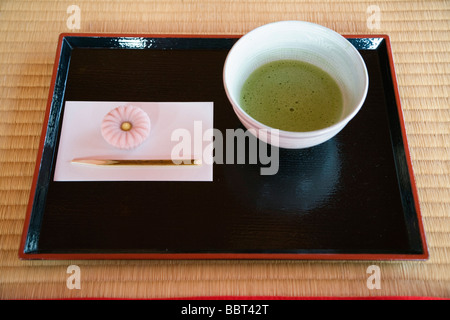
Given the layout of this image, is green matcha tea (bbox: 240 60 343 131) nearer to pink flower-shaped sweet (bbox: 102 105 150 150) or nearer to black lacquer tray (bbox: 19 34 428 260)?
black lacquer tray (bbox: 19 34 428 260)

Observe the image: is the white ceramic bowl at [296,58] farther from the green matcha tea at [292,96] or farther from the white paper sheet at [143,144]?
the white paper sheet at [143,144]

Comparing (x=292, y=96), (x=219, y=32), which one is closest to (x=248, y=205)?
(x=292, y=96)

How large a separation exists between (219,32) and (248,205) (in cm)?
44

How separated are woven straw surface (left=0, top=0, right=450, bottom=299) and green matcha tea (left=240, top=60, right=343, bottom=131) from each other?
205mm

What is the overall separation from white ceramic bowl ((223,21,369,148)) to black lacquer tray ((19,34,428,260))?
9 cm

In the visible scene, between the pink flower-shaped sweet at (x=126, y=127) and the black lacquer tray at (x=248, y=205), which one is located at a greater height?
the pink flower-shaped sweet at (x=126, y=127)

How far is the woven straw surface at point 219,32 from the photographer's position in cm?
62

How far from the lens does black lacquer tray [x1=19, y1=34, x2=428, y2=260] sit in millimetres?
616

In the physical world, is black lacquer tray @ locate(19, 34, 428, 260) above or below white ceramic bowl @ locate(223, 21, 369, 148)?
below

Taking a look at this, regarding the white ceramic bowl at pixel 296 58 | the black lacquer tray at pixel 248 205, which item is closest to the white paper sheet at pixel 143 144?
the black lacquer tray at pixel 248 205

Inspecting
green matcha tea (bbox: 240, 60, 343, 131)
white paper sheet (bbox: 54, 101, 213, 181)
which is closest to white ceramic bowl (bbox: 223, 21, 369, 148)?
green matcha tea (bbox: 240, 60, 343, 131)

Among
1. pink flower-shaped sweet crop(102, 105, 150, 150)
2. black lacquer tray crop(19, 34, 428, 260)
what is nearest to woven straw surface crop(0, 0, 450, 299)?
black lacquer tray crop(19, 34, 428, 260)

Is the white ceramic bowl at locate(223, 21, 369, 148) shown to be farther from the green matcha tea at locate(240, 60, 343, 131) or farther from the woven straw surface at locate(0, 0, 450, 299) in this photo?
the woven straw surface at locate(0, 0, 450, 299)

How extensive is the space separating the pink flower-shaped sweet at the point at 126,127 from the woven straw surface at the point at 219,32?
0.19m
